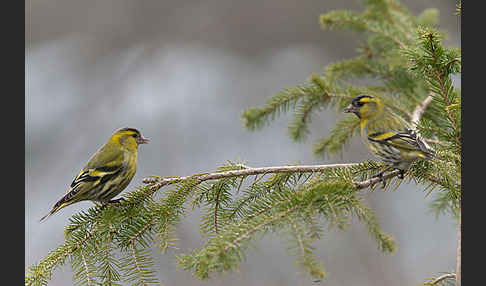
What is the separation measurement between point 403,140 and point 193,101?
1731mm

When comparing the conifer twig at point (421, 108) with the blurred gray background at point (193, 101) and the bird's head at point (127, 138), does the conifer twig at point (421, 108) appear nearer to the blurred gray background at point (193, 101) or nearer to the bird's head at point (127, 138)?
the blurred gray background at point (193, 101)

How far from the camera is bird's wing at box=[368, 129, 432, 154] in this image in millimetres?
1000

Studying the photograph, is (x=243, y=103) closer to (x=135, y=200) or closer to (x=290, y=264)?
(x=290, y=264)

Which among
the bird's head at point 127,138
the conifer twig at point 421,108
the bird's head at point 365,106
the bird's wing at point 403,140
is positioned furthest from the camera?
the conifer twig at point 421,108

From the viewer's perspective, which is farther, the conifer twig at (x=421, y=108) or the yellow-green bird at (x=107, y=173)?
the conifer twig at (x=421, y=108)

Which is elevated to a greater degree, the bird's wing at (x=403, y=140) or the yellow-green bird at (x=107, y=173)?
the bird's wing at (x=403, y=140)

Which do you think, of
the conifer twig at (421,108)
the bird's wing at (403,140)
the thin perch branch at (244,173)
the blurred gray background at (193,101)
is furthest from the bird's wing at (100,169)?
the conifer twig at (421,108)

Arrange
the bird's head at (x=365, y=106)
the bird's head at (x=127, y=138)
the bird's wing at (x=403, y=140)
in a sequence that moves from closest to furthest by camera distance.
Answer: the bird's wing at (x=403, y=140)
the bird's head at (x=365, y=106)
the bird's head at (x=127, y=138)

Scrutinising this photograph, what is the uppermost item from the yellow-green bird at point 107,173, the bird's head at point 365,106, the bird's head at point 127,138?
the bird's head at point 365,106

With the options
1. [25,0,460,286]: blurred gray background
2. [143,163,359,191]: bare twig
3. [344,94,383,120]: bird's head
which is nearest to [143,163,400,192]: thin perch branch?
[143,163,359,191]: bare twig

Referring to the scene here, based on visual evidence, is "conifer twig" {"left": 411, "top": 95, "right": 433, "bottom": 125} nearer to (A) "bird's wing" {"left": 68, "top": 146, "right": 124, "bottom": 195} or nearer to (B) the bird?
(B) the bird

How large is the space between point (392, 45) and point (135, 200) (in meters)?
1.31

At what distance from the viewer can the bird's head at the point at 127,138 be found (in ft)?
4.74

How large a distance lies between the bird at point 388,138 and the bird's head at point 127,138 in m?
0.75
